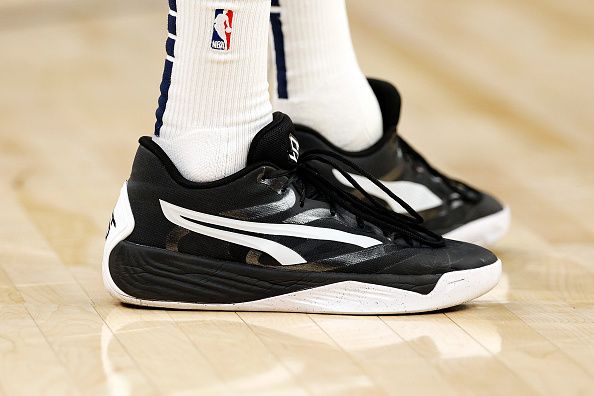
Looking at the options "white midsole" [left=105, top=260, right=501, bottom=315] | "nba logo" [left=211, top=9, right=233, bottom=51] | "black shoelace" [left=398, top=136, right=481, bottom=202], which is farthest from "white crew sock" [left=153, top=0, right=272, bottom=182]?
"black shoelace" [left=398, top=136, right=481, bottom=202]

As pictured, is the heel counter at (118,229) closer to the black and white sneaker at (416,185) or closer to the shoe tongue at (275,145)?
the shoe tongue at (275,145)

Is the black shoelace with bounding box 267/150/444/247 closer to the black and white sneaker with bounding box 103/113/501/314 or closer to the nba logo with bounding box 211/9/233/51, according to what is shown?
the black and white sneaker with bounding box 103/113/501/314

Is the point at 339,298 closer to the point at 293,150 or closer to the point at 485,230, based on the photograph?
the point at 293,150

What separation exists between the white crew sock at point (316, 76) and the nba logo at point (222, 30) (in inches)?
9.1

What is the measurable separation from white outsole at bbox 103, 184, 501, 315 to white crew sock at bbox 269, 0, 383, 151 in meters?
0.25

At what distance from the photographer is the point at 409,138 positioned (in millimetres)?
1979

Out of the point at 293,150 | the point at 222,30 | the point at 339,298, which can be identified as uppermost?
the point at 222,30

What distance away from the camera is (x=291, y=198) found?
1160 millimetres

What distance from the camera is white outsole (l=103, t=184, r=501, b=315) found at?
3.80ft

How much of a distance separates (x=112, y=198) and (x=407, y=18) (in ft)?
4.84

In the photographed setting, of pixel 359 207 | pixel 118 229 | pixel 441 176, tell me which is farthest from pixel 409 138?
pixel 118 229

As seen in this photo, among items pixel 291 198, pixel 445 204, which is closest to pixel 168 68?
pixel 291 198

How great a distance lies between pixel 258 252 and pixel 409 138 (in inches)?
34.6

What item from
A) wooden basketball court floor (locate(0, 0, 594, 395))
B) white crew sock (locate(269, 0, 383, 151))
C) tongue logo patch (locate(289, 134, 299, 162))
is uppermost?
white crew sock (locate(269, 0, 383, 151))
